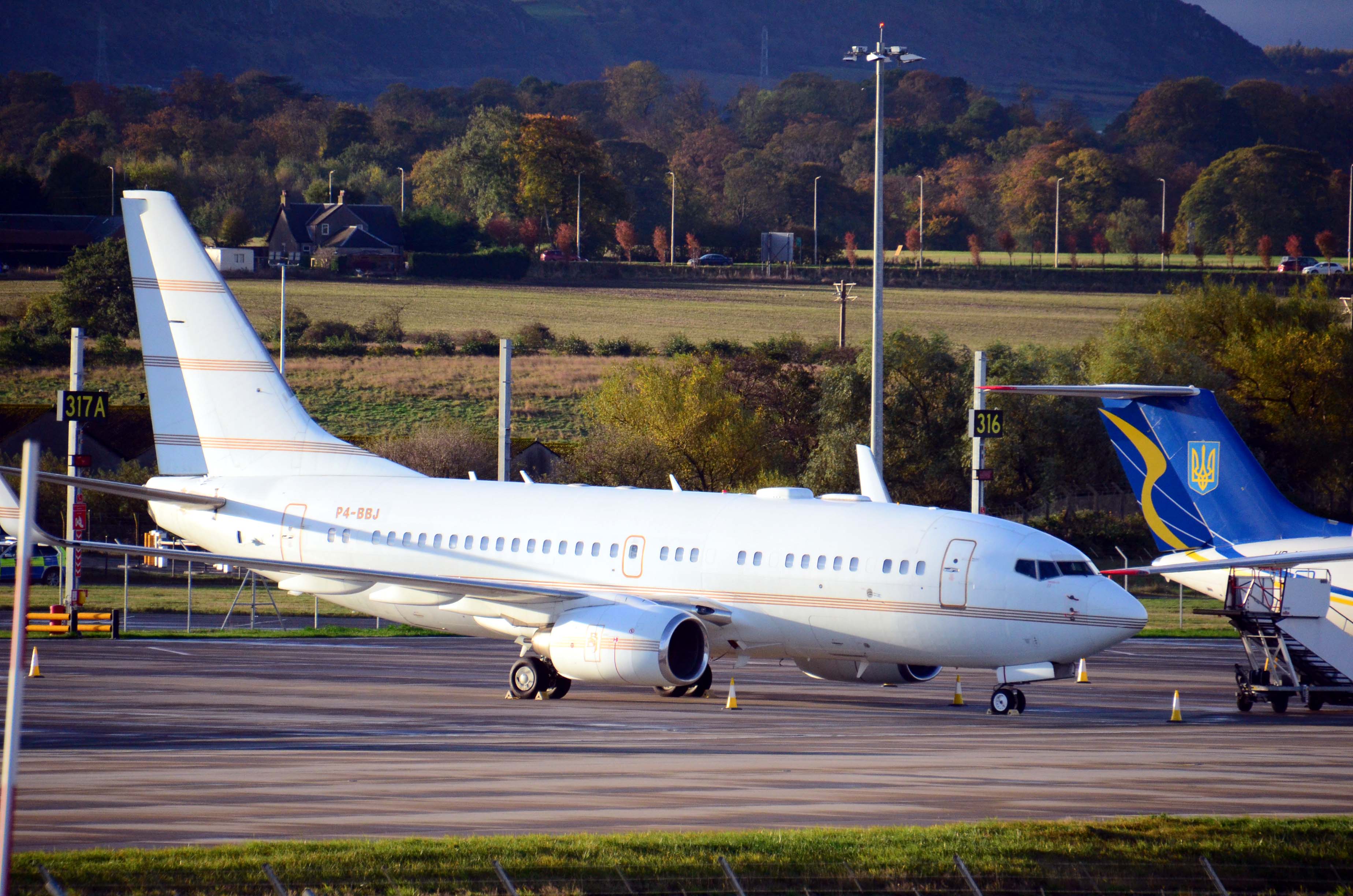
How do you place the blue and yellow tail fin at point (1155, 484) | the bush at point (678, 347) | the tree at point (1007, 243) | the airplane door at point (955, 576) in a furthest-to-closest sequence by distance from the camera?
the tree at point (1007, 243), the bush at point (678, 347), the blue and yellow tail fin at point (1155, 484), the airplane door at point (955, 576)

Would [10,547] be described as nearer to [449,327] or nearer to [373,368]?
[373,368]

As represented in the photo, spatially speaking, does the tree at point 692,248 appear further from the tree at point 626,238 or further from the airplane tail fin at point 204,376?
the airplane tail fin at point 204,376

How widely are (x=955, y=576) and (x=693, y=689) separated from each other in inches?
225

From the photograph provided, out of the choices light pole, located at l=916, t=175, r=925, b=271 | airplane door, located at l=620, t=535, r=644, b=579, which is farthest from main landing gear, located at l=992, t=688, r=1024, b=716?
light pole, located at l=916, t=175, r=925, b=271

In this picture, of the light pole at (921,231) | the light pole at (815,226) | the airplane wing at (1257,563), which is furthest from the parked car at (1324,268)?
the airplane wing at (1257,563)

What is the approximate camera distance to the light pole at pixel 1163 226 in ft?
454

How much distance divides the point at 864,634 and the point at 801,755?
19.9 feet

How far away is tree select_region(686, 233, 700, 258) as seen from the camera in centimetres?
14538

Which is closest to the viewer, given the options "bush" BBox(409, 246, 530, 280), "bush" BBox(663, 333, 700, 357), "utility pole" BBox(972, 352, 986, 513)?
"utility pole" BBox(972, 352, 986, 513)

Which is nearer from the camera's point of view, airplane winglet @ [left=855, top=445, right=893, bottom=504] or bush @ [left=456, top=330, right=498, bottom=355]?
airplane winglet @ [left=855, top=445, right=893, bottom=504]

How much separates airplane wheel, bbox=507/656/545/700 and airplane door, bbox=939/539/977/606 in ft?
Result: 23.9

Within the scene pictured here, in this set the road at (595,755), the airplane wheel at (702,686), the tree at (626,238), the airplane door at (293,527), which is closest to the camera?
the road at (595,755)

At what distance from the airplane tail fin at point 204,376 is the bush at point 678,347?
2202 inches

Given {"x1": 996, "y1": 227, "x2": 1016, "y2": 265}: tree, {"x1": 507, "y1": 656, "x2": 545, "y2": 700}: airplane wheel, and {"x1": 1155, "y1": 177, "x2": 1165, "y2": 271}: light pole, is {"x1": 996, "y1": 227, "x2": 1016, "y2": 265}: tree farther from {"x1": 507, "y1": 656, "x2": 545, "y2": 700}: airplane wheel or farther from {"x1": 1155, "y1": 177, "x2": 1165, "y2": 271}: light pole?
{"x1": 507, "y1": 656, "x2": 545, "y2": 700}: airplane wheel
